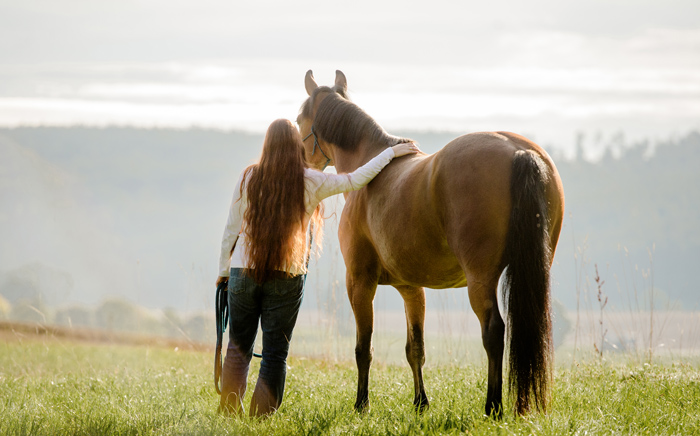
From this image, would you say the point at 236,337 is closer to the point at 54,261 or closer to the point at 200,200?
the point at 54,261

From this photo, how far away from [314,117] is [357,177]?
1283 mm

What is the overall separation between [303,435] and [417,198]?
5.42ft

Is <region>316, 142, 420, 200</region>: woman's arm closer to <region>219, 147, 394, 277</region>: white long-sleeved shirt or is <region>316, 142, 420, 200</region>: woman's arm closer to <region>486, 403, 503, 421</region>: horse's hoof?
<region>219, 147, 394, 277</region>: white long-sleeved shirt

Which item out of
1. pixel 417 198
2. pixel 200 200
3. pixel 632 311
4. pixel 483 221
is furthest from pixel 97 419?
pixel 200 200

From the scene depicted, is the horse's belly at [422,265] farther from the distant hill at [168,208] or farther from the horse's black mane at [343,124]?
the distant hill at [168,208]

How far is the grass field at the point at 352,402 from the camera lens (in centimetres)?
354

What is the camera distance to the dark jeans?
12.7 ft

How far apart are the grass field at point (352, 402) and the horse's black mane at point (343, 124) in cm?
216

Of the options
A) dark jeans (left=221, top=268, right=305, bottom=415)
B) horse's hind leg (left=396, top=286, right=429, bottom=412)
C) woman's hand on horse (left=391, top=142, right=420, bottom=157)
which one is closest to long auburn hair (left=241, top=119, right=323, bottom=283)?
dark jeans (left=221, top=268, right=305, bottom=415)

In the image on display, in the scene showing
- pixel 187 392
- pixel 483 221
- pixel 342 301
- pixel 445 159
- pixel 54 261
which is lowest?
pixel 54 261

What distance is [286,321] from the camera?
391cm

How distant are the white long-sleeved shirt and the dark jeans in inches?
5.2

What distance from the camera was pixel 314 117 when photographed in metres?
5.15

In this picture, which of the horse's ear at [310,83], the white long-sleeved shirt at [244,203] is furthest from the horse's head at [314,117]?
the white long-sleeved shirt at [244,203]
